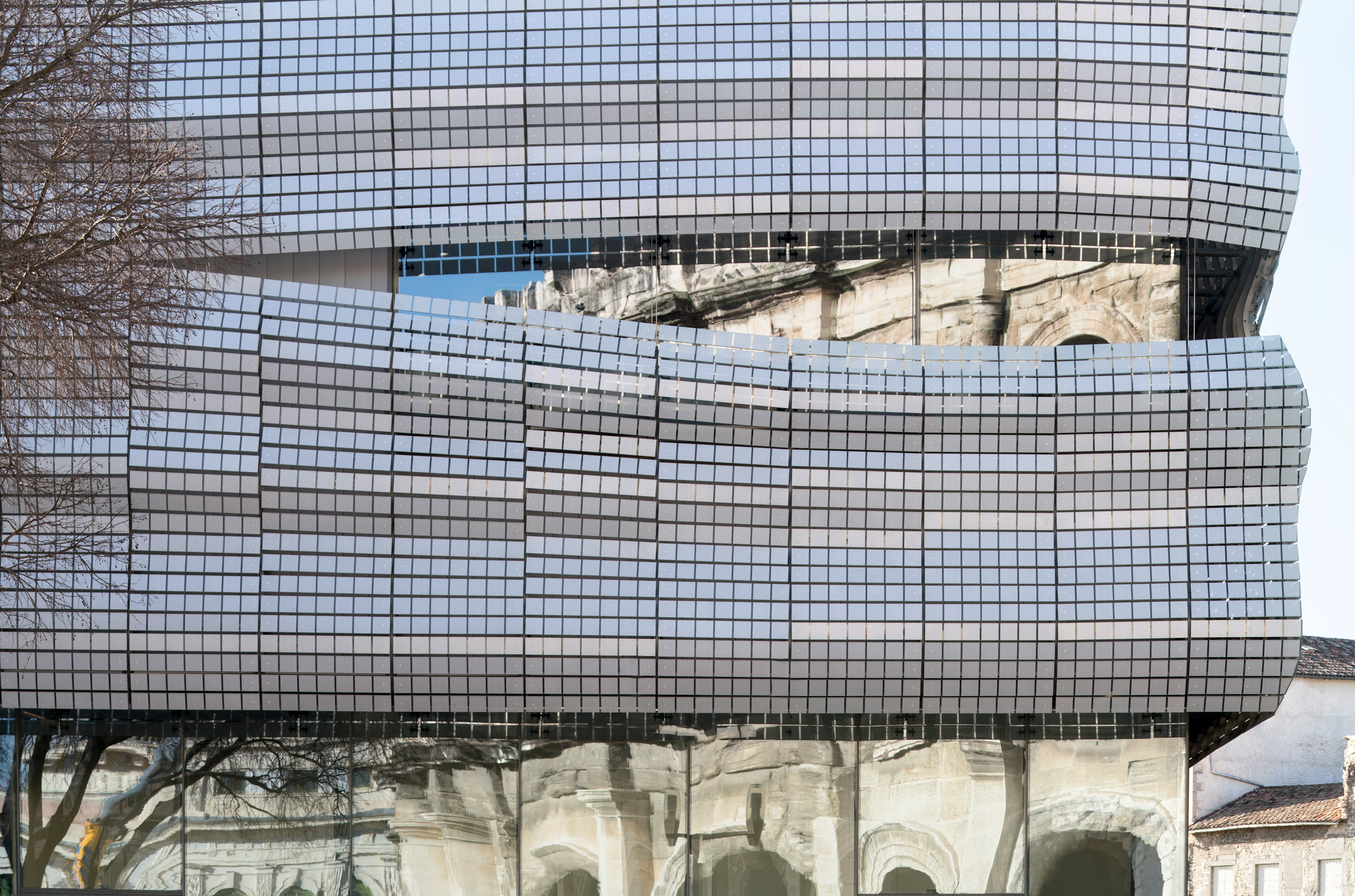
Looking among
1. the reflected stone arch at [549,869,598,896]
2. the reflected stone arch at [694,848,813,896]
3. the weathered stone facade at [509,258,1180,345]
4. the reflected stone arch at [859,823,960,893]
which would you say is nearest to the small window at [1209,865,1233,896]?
the reflected stone arch at [859,823,960,893]

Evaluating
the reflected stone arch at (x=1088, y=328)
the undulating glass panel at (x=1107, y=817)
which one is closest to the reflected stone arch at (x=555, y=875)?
the undulating glass panel at (x=1107, y=817)

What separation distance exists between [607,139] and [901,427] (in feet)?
16.2

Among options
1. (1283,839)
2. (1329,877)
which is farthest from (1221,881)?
(1329,877)

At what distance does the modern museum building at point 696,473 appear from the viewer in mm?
16219

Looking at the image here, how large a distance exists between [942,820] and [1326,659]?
25.6 meters

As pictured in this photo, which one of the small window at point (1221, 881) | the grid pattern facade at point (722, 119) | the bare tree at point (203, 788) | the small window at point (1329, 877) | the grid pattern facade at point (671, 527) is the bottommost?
the small window at point (1221, 881)

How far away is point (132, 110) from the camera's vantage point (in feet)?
53.8

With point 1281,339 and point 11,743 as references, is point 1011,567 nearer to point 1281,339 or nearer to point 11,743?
point 1281,339

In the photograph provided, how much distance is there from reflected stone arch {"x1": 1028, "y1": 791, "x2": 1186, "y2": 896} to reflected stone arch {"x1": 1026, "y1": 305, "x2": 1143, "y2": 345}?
5475mm

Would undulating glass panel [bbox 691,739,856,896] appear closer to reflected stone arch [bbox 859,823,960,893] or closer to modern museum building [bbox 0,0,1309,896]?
modern museum building [bbox 0,0,1309,896]

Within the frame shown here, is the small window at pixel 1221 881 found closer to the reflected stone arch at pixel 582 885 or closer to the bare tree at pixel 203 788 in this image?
the reflected stone arch at pixel 582 885

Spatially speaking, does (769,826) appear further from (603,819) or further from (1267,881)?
(1267,881)

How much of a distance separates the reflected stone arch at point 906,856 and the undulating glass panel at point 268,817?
6.20 meters

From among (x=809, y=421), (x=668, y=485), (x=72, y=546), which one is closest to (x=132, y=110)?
(x=72, y=546)
